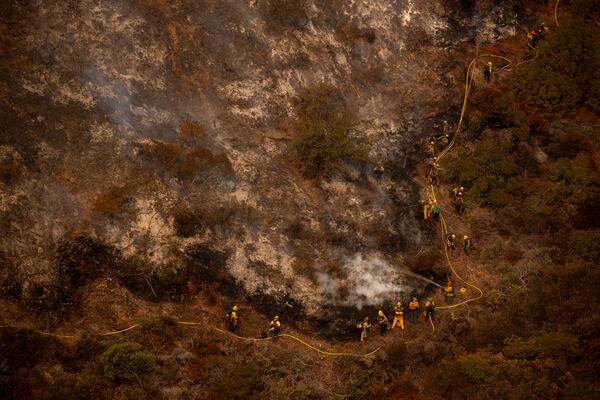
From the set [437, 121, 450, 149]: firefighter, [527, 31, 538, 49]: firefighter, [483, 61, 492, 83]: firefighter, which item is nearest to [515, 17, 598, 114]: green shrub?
[527, 31, 538, 49]: firefighter

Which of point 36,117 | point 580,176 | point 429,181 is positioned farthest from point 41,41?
point 580,176

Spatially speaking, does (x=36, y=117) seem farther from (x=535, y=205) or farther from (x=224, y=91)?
(x=535, y=205)

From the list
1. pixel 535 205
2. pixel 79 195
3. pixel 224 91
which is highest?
pixel 224 91

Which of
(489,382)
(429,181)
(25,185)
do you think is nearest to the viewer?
(489,382)

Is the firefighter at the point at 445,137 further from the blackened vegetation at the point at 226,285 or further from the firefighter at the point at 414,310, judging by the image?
the blackened vegetation at the point at 226,285

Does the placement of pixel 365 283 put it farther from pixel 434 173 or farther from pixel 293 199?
pixel 434 173

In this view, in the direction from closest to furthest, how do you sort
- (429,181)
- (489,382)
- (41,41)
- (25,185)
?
(489,382) → (25,185) → (41,41) → (429,181)

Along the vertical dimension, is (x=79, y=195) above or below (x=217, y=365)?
above
